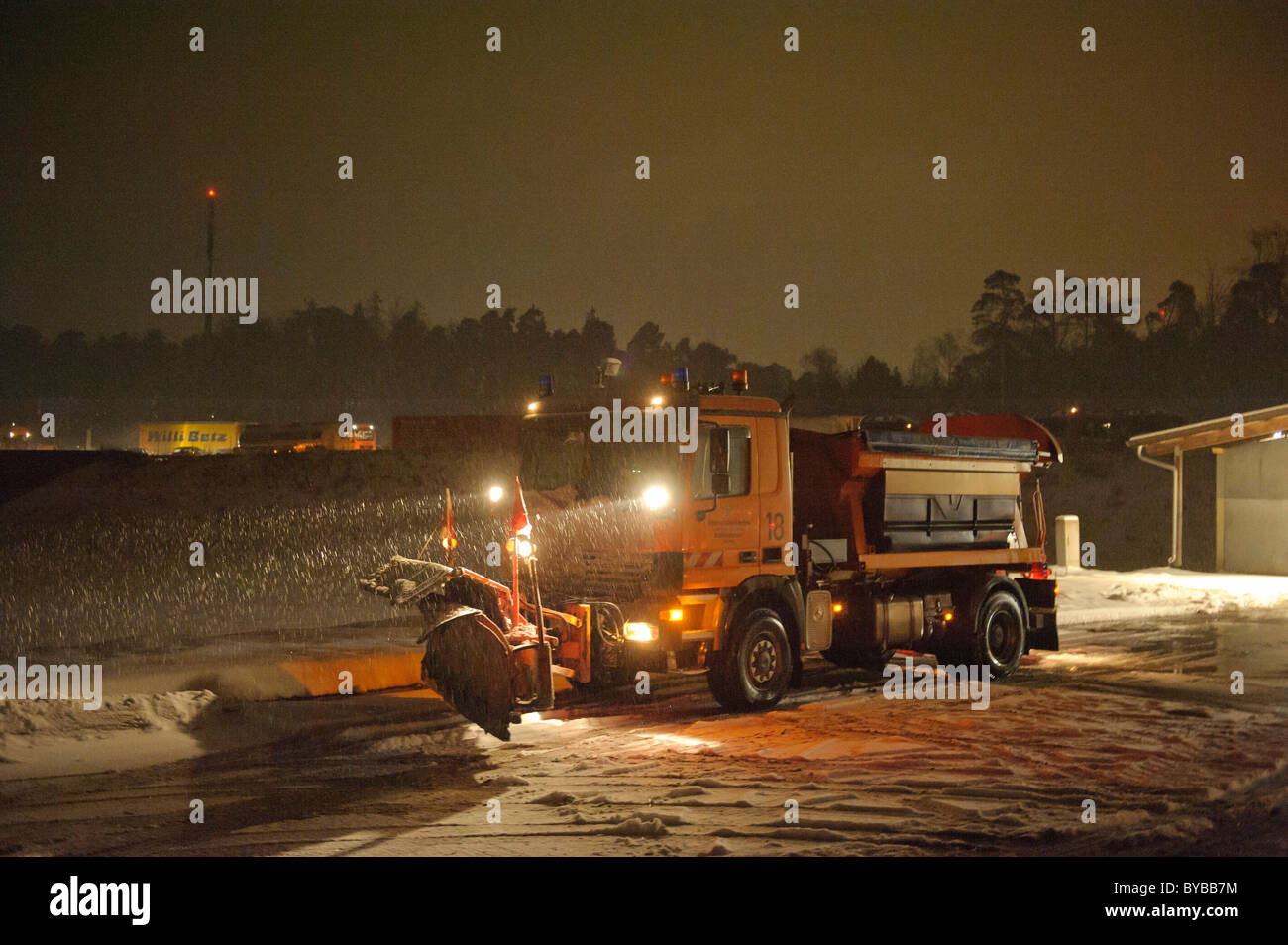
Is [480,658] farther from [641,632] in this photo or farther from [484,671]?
[641,632]

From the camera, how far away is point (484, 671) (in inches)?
363

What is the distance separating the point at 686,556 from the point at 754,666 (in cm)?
152

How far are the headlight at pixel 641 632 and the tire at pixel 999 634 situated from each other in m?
5.18

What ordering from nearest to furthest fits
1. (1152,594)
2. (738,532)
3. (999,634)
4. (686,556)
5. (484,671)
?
(484,671) → (686,556) → (738,532) → (999,634) → (1152,594)

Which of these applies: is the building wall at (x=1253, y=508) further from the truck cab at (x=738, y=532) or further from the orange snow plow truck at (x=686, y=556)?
the orange snow plow truck at (x=686, y=556)

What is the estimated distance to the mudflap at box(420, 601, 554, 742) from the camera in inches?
361

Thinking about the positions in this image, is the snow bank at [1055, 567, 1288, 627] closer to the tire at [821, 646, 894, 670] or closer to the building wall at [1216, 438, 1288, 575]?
the building wall at [1216, 438, 1288, 575]

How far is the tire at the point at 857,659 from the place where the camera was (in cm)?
1387

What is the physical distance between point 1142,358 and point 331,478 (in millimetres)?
73822

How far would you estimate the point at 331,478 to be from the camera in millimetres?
35531

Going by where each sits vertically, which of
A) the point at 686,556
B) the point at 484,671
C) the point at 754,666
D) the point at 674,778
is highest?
the point at 686,556

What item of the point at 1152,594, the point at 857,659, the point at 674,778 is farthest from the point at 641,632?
the point at 1152,594

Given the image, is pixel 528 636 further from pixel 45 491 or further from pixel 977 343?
pixel 977 343
